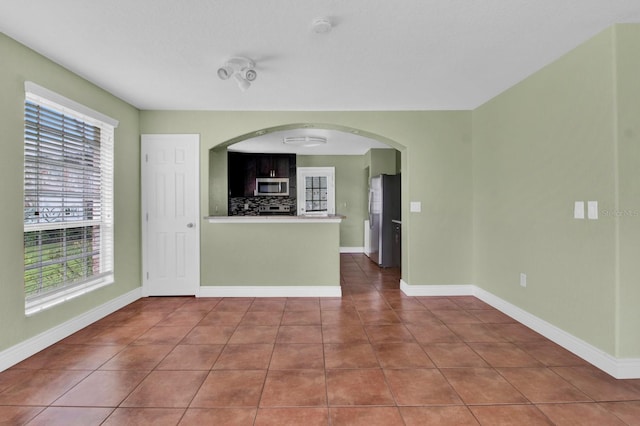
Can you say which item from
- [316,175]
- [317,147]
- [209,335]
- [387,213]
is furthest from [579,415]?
[316,175]

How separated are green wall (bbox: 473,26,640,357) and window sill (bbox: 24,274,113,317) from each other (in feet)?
14.2

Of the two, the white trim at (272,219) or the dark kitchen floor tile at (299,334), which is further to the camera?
the white trim at (272,219)

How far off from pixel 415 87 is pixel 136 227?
368 centimetres

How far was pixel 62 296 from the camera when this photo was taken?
2836mm

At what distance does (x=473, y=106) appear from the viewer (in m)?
3.91

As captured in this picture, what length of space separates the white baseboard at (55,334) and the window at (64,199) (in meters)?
0.23

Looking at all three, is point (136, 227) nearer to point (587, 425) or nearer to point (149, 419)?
point (149, 419)

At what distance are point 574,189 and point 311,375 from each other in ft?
8.09

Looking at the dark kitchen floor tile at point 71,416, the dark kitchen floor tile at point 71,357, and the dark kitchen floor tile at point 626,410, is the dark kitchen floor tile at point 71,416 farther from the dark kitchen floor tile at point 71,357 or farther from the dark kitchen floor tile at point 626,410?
the dark kitchen floor tile at point 626,410

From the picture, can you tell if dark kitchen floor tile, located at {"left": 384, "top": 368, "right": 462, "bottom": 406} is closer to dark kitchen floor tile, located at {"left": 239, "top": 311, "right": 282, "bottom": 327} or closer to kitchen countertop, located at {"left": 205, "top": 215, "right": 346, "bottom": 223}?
dark kitchen floor tile, located at {"left": 239, "top": 311, "right": 282, "bottom": 327}

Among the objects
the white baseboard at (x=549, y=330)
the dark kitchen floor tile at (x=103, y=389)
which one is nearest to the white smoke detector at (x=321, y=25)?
the dark kitchen floor tile at (x=103, y=389)

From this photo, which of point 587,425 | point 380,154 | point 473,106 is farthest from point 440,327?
point 380,154

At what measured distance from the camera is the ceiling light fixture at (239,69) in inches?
105

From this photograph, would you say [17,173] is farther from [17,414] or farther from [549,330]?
[549,330]
